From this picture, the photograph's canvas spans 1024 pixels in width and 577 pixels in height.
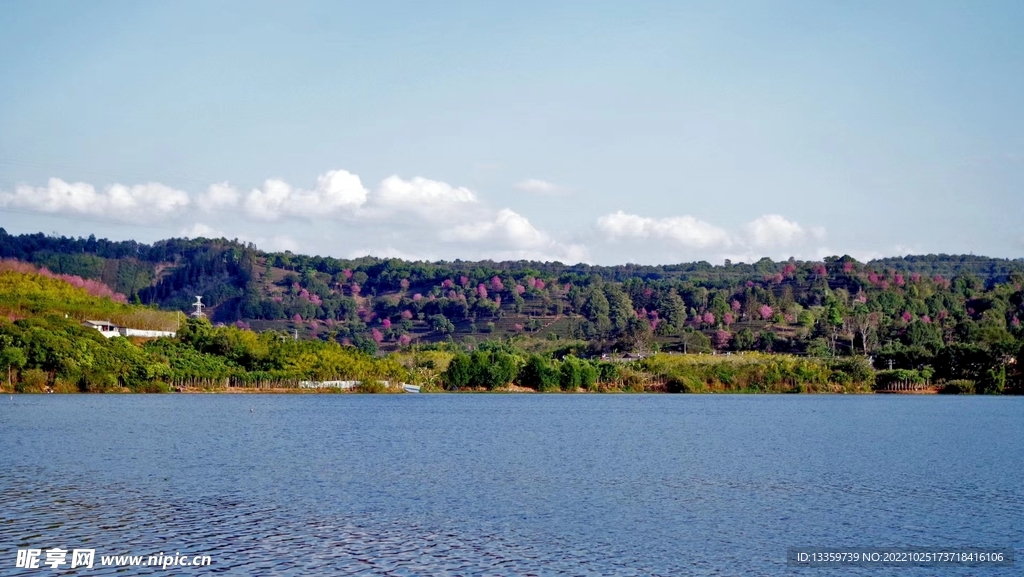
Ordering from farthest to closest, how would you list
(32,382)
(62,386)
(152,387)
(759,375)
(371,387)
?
(759,375), (371,387), (152,387), (62,386), (32,382)

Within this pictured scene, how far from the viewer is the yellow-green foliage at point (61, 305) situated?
368 ft

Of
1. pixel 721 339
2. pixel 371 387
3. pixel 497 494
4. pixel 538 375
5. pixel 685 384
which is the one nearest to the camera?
pixel 497 494

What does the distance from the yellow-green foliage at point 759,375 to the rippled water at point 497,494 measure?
202 feet

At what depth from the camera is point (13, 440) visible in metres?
47.4

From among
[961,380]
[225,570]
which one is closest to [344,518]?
[225,570]

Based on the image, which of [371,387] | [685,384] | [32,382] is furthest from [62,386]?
[685,384]

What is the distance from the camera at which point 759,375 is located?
4941 inches

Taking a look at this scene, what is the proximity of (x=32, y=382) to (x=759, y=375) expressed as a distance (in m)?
80.5

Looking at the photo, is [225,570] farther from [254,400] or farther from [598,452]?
[254,400]

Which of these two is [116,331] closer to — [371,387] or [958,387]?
[371,387]

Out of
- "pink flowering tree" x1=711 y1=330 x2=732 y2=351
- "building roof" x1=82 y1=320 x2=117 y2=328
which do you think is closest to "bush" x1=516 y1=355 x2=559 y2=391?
"building roof" x1=82 y1=320 x2=117 y2=328

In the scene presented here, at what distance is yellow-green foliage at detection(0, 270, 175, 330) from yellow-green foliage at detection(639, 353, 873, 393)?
6040 cm

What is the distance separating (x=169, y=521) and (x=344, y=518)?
4.47 m

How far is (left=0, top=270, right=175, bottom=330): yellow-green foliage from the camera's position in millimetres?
112125
